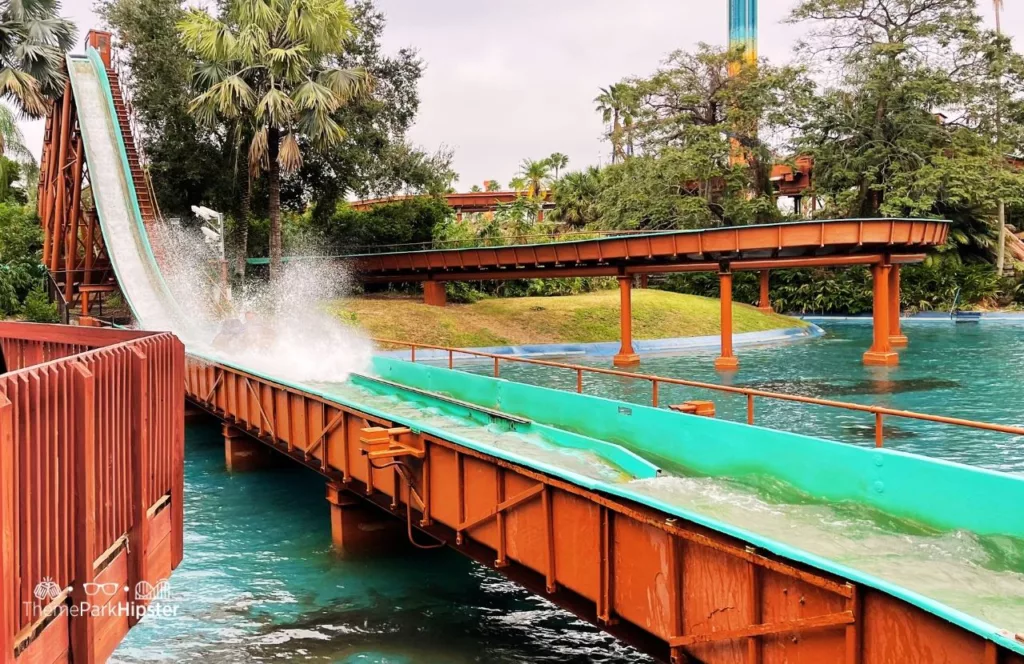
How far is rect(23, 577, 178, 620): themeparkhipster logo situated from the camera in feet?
16.5

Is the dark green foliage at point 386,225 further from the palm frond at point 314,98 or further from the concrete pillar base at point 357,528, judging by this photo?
the concrete pillar base at point 357,528

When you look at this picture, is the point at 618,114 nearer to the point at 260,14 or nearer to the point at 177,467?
the point at 260,14

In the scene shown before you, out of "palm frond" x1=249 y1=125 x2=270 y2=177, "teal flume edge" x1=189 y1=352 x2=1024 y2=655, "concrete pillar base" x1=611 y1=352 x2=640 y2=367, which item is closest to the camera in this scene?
"teal flume edge" x1=189 y1=352 x2=1024 y2=655

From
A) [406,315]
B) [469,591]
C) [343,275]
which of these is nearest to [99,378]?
[469,591]

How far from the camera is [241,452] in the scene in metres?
18.6

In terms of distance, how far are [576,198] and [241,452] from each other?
46.0 metres

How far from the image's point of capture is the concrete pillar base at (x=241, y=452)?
18.6m

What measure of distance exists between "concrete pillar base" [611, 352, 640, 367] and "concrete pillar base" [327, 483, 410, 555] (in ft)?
62.3

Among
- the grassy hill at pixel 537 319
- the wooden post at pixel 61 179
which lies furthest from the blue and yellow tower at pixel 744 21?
the wooden post at pixel 61 179

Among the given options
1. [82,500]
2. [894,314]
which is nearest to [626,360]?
[894,314]

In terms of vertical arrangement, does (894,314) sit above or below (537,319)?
above

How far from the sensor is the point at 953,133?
5138 cm

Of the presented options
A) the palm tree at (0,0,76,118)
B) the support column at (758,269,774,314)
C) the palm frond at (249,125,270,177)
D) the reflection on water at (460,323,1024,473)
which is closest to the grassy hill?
the support column at (758,269,774,314)

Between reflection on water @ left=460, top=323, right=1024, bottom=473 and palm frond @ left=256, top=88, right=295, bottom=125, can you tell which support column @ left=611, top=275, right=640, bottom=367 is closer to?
reflection on water @ left=460, top=323, right=1024, bottom=473
